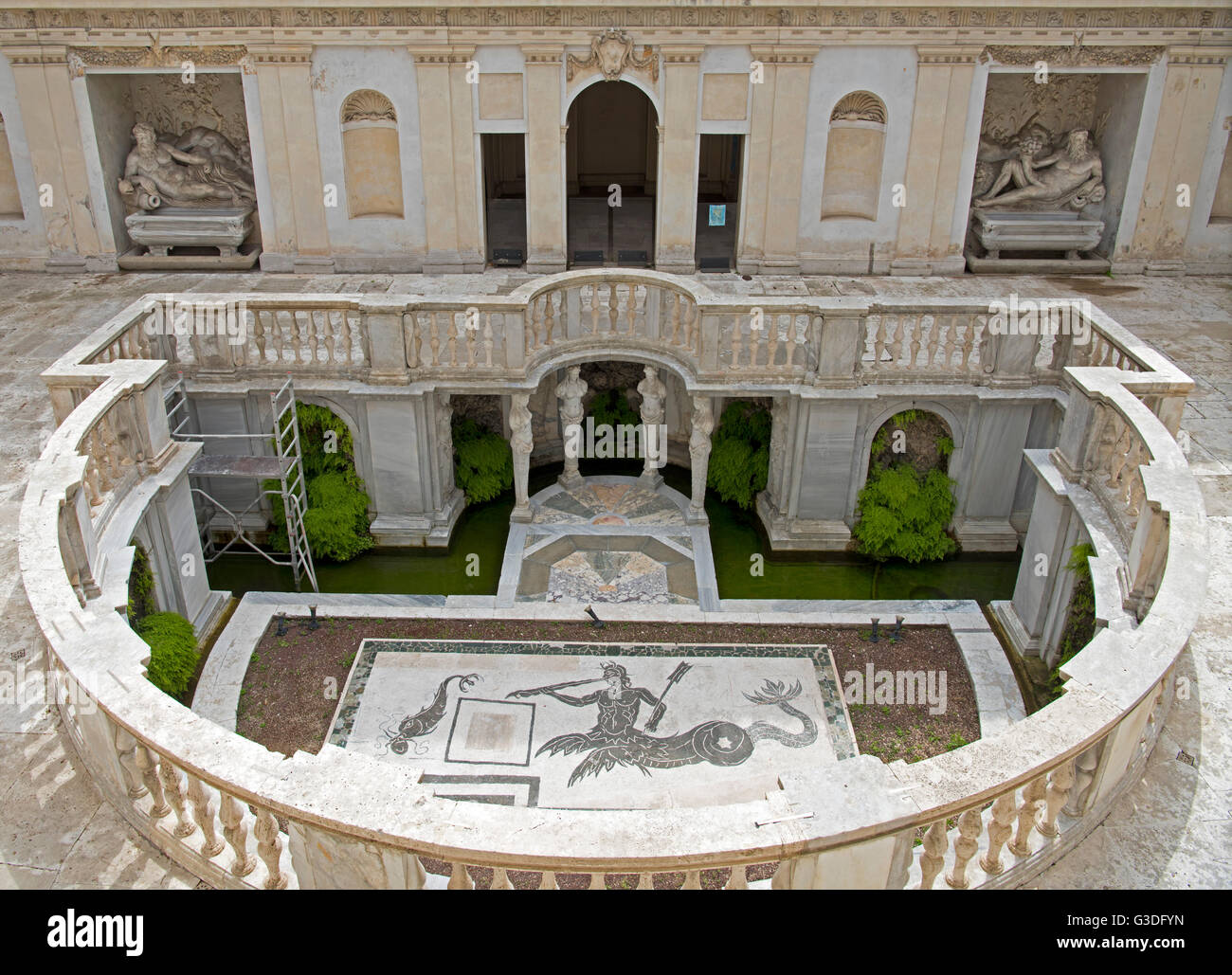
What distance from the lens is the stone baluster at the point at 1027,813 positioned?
18.5 feet

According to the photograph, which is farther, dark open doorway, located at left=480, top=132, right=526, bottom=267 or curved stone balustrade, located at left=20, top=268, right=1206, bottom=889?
dark open doorway, located at left=480, top=132, right=526, bottom=267

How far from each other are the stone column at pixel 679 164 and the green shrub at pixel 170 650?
9.84m

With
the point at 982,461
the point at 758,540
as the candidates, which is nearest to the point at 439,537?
the point at 758,540

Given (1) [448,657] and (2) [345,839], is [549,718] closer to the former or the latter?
(1) [448,657]

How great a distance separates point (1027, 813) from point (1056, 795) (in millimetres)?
219

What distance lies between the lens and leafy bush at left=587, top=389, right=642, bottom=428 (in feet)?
49.7

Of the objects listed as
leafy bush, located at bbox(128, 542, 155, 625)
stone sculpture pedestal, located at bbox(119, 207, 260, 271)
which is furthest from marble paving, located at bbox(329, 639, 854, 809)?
stone sculpture pedestal, located at bbox(119, 207, 260, 271)

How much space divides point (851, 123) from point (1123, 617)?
11.1 meters

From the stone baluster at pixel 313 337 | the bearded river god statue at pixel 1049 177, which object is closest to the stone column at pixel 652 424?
the stone baluster at pixel 313 337

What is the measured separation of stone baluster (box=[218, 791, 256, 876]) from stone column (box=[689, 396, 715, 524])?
8.17m

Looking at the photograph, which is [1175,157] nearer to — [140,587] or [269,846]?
[140,587]

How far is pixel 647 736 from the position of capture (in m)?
9.61

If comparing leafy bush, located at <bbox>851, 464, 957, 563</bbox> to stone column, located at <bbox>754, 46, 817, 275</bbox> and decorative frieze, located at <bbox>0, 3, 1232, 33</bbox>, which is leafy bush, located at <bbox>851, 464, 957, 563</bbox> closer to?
stone column, located at <bbox>754, 46, 817, 275</bbox>
